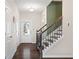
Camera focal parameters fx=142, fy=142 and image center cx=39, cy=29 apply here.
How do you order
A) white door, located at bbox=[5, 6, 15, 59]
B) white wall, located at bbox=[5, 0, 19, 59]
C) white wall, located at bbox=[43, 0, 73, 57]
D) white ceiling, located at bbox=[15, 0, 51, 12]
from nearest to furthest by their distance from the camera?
white door, located at bbox=[5, 6, 15, 59] → white wall, located at bbox=[5, 0, 19, 59] → white wall, located at bbox=[43, 0, 73, 57] → white ceiling, located at bbox=[15, 0, 51, 12]

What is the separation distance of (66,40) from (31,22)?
7.54 metres

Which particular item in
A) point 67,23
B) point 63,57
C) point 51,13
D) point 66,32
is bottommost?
point 63,57

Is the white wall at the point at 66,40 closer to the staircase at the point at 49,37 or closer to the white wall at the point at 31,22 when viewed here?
the staircase at the point at 49,37

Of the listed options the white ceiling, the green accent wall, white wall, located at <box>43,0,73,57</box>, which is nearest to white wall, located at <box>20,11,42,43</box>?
the green accent wall

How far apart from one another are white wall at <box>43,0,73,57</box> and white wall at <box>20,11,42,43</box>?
23.2 feet

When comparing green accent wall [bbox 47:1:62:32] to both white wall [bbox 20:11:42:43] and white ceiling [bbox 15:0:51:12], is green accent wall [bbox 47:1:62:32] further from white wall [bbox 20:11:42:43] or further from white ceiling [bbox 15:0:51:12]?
white wall [bbox 20:11:42:43]

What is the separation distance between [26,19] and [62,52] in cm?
764

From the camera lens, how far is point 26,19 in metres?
13.4

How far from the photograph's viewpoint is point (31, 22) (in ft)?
44.2

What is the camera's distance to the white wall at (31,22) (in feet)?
43.7

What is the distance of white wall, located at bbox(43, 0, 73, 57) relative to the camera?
6.07 m
